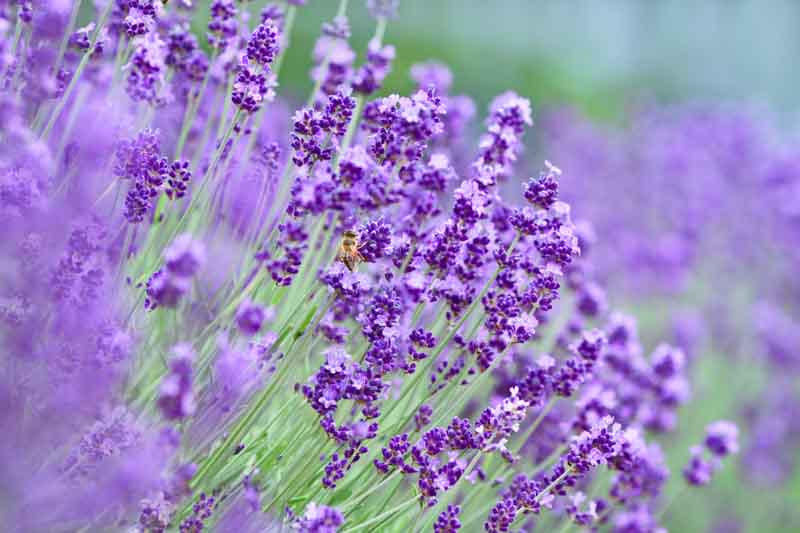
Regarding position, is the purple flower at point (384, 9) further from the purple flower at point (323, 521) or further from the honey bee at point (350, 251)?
the purple flower at point (323, 521)

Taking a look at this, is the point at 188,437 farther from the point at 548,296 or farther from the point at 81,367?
the point at 548,296

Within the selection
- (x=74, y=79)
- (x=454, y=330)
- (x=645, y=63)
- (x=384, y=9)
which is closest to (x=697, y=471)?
(x=454, y=330)

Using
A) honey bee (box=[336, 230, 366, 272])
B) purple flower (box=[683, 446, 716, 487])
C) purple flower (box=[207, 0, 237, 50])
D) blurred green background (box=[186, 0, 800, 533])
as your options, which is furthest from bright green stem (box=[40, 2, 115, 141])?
blurred green background (box=[186, 0, 800, 533])

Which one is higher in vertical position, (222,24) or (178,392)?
(222,24)

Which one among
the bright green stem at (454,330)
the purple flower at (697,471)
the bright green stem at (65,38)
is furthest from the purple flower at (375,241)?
the purple flower at (697,471)

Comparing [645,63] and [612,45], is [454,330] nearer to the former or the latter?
[645,63]

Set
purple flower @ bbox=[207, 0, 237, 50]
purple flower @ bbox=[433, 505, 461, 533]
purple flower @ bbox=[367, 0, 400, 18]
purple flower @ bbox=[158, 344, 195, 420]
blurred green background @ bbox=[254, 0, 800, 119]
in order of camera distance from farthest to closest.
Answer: blurred green background @ bbox=[254, 0, 800, 119] < purple flower @ bbox=[367, 0, 400, 18] < purple flower @ bbox=[207, 0, 237, 50] < purple flower @ bbox=[433, 505, 461, 533] < purple flower @ bbox=[158, 344, 195, 420]

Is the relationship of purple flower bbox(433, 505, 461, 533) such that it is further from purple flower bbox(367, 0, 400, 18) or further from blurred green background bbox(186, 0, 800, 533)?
blurred green background bbox(186, 0, 800, 533)
